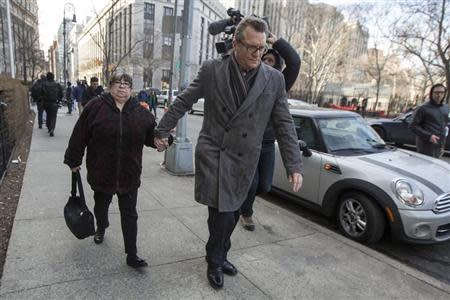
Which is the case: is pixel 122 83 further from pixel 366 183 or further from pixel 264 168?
pixel 366 183

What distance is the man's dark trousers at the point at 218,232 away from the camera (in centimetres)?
263

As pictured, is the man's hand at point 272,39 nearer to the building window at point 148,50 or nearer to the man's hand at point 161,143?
the man's hand at point 161,143

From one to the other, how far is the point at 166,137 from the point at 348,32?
110ft

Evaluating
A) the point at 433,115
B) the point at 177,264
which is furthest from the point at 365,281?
the point at 433,115

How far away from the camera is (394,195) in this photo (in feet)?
12.1

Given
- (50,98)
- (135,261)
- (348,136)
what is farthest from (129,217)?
(50,98)

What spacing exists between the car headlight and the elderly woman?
260 cm

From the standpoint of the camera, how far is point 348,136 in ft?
16.0

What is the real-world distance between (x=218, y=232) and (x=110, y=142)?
111cm

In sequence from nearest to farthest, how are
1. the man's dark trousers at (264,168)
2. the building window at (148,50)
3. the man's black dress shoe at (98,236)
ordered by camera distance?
the man's black dress shoe at (98,236) < the man's dark trousers at (264,168) < the building window at (148,50)

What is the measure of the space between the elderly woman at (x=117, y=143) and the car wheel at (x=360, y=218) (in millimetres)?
2499

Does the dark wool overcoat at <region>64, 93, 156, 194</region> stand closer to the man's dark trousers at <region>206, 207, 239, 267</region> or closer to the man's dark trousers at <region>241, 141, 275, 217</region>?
the man's dark trousers at <region>206, 207, 239, 267</region>

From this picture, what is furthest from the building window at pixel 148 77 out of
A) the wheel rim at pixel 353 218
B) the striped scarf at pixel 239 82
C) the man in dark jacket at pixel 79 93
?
the striped scarf at pixel 239 82

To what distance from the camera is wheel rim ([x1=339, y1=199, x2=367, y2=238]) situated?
13.2ft
